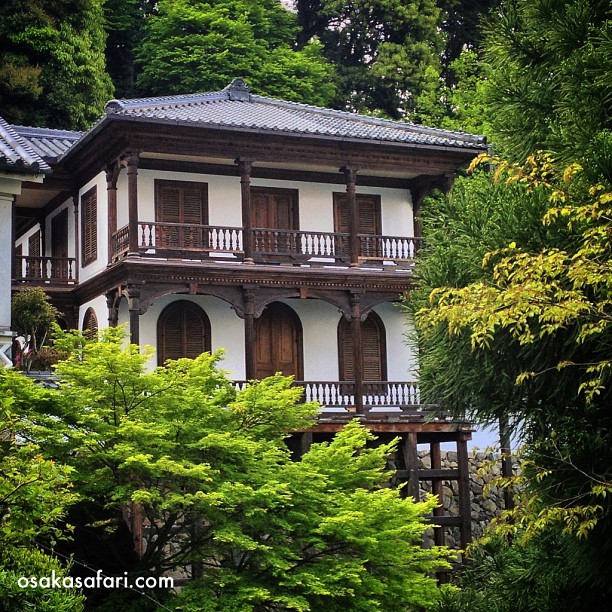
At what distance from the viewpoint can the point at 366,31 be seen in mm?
47938

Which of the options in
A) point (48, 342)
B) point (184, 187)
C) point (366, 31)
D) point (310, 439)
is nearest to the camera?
point (48, 342)

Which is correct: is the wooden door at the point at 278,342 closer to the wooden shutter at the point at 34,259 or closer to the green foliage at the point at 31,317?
the wooden shutter at the point at 34,259

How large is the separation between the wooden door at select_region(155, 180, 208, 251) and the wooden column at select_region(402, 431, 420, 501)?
6.10 m

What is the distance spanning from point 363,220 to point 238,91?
4684 mm

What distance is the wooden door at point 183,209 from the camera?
2945 centimetres

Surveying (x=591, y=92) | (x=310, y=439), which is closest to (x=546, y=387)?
(x=591, y=92)

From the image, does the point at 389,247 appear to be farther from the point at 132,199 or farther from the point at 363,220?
the point at 132,199

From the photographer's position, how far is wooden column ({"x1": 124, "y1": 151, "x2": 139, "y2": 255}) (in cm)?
2789

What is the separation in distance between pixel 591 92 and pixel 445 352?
331cm

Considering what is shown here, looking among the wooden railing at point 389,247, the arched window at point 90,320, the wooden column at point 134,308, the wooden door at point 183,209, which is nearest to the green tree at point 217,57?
the wooden railing at point 389,247

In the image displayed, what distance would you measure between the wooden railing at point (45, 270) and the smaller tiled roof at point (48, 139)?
8.16ft

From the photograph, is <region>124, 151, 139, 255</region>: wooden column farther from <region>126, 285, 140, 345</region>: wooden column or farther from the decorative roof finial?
the decorative roof finial

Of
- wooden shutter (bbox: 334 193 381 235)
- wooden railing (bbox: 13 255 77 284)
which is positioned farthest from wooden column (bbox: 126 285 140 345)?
wooden shutter (bbox: 334 193 381 235)

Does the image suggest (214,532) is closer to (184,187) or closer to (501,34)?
(501,34)
